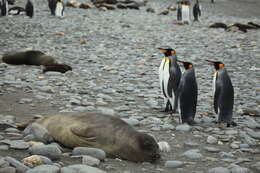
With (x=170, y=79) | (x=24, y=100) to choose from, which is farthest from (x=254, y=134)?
(x=24, y=100)

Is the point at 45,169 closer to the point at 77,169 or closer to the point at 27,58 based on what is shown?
the point at 77,169

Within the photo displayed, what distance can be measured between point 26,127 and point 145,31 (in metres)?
10.2

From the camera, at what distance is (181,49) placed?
990cm

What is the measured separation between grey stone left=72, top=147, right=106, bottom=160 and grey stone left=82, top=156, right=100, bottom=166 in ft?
0.31

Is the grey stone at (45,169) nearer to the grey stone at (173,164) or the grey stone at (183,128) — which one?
the grey stone at (173,164)

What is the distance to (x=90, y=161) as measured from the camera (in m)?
2.87

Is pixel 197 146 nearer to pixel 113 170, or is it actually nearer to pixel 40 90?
pixel 113 170

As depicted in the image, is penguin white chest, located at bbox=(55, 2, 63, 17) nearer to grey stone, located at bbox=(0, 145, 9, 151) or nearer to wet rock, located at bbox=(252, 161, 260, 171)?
grey stone, located at bbox=(0, 145, 9, 151)

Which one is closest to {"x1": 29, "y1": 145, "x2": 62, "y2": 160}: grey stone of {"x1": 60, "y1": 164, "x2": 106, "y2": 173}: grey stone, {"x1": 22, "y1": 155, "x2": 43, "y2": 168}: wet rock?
{"x1": 22, "y1": 155, "x2": 43, "y2": 168}: wet rock

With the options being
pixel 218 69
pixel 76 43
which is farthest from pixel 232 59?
pixel 218 69

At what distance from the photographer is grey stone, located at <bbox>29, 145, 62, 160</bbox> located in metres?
2.83

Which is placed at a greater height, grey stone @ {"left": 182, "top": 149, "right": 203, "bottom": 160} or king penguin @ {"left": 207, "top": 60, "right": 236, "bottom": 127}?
king penguin @ {"left": 207, "top": 60, "right": 236, "bottom": 127}

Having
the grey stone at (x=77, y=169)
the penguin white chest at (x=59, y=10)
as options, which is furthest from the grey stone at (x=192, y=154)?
the penguin white chest at (x=59, y=10)

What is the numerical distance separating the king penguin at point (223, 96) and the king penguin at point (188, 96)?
0.28 m
